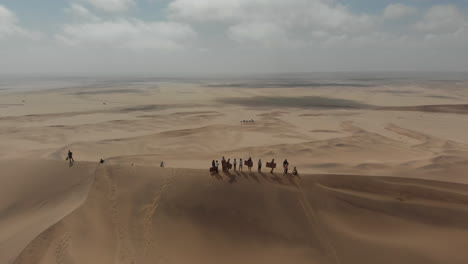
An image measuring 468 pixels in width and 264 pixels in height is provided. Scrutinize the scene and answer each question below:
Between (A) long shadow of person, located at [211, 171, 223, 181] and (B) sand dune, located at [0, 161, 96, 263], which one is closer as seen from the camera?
(B) sand dune, located at [0, 161, 96, 263]

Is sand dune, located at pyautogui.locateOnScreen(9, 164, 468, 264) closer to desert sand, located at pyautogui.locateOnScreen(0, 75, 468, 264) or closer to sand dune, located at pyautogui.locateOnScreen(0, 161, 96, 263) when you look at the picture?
desert sand, located at pyautogui.locateOnScreen(0, 75, 468, 264)

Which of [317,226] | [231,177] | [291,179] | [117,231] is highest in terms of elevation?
[231,177]

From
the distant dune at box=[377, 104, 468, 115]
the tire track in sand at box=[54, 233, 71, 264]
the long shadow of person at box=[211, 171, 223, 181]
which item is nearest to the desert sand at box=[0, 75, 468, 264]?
the tire track in sand at box=[54, 233, 71, 264]

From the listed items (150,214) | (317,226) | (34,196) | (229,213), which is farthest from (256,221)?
(34,196)

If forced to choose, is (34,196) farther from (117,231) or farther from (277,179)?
(277,179)

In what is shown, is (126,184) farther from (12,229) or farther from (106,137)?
(106,137)

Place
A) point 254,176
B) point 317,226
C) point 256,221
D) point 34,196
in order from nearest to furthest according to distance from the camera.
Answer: point 317,226
point 256,221
point 254,176
point 34,196

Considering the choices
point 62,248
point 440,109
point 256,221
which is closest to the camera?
point 62,248
